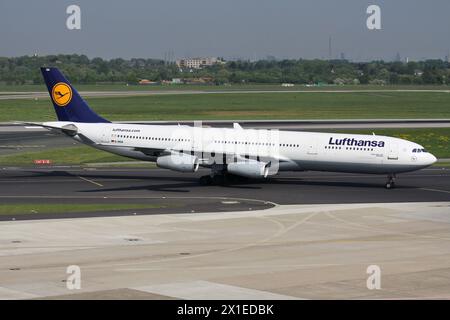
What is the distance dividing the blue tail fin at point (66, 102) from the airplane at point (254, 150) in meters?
1.61

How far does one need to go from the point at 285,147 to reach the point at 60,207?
2012cm

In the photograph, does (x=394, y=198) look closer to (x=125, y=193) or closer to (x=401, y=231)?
(x=401, y=231)

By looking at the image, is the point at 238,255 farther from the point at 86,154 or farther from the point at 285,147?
the point at 86,154

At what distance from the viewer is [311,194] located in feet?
227

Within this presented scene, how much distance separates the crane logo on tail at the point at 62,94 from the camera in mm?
80375

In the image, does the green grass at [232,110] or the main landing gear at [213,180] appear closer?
the main landing gear at [213,180]

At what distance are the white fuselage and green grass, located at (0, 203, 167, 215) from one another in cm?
1292

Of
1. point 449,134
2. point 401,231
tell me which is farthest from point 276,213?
point 449,134

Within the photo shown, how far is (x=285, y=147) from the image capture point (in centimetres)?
7300

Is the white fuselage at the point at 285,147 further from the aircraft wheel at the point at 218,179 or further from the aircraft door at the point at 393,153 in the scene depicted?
the aircraft wheel at the point at 218,179

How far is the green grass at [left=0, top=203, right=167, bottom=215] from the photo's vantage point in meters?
59.5

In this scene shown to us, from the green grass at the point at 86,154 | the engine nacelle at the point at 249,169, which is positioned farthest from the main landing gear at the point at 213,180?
the green grass at the point at 86,154

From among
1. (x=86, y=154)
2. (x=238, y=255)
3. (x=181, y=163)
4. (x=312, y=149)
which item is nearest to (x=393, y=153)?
(x=312, y=149)
